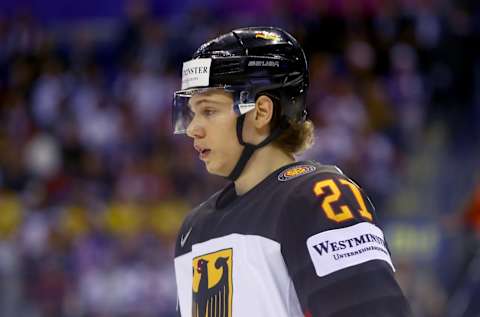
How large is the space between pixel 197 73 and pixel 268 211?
0.40 metres

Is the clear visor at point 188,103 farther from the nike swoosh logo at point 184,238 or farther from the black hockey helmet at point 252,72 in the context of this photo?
the nike swoosh logo at point 184,238

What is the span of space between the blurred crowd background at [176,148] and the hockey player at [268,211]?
13.9 ft

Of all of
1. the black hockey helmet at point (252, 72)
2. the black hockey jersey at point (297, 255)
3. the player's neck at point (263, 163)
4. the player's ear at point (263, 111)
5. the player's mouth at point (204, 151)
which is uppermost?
the black hockey helmet at point (252, 72)

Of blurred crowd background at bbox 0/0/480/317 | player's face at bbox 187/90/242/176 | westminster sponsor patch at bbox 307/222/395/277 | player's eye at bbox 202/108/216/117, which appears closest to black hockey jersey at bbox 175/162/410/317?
westminster sponsor patch at bbox 307/222/395/277

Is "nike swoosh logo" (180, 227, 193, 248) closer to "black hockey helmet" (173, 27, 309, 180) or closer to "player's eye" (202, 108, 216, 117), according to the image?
"black hockey helmet" (173, 27, 309, 180)

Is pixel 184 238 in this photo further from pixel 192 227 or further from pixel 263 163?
pixel 263 163

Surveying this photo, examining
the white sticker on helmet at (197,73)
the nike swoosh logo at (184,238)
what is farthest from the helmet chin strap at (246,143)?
the nike swoosh logo at (184,238)

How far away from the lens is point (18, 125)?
389 inches

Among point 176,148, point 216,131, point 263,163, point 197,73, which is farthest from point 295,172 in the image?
point 176,148

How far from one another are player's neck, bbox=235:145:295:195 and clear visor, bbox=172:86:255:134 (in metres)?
0.12

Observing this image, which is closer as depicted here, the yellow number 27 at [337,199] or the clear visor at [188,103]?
the yellow number 27 at [337,199]

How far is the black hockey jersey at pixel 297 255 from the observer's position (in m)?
2.02

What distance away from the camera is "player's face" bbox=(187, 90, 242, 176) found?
232 cm

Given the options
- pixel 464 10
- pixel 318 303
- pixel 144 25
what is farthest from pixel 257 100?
pixel 144 25
